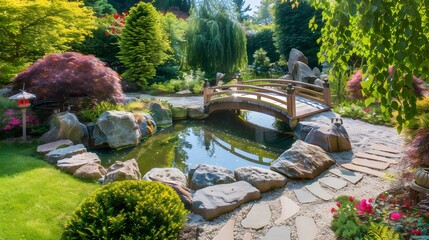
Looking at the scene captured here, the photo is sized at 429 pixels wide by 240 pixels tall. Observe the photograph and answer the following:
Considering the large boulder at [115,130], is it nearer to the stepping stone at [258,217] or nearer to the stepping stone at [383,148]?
the stepping stone at [258,217]

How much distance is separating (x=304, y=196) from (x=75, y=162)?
3598 mm

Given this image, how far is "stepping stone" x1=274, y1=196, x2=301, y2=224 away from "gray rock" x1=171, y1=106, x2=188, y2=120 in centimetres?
666

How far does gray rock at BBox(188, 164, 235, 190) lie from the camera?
4.38 meters

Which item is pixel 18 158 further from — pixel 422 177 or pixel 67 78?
pixel 422 177

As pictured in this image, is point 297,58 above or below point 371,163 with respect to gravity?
above

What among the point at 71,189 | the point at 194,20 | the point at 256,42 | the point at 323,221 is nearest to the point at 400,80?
the point at 323,221

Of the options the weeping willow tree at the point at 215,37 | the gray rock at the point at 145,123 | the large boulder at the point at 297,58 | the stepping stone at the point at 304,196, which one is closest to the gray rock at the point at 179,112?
the gray rock at the point at 145,123

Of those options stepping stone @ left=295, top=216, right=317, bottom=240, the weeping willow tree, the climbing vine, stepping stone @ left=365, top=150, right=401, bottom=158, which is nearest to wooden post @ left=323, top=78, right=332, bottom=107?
stepping stone @ left=365, top=150, right=401, bottom=158

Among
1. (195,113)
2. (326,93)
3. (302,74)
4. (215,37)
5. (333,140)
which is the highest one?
(215,37)

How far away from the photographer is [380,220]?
2924 millimetres

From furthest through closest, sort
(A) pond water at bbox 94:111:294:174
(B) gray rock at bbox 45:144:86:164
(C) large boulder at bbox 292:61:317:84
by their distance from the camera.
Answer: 1. (C) large boulder at bbox 292:61:317:84
2. (A) pond water at bbox 94:111:294:174
3. (B) gray rock at bbox 45:144:86:164

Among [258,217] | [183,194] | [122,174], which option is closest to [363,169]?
[258,217]

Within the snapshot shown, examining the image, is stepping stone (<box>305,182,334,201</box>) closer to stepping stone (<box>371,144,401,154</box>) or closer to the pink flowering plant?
the pink flowering plant

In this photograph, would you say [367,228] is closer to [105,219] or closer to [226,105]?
[105,219]
